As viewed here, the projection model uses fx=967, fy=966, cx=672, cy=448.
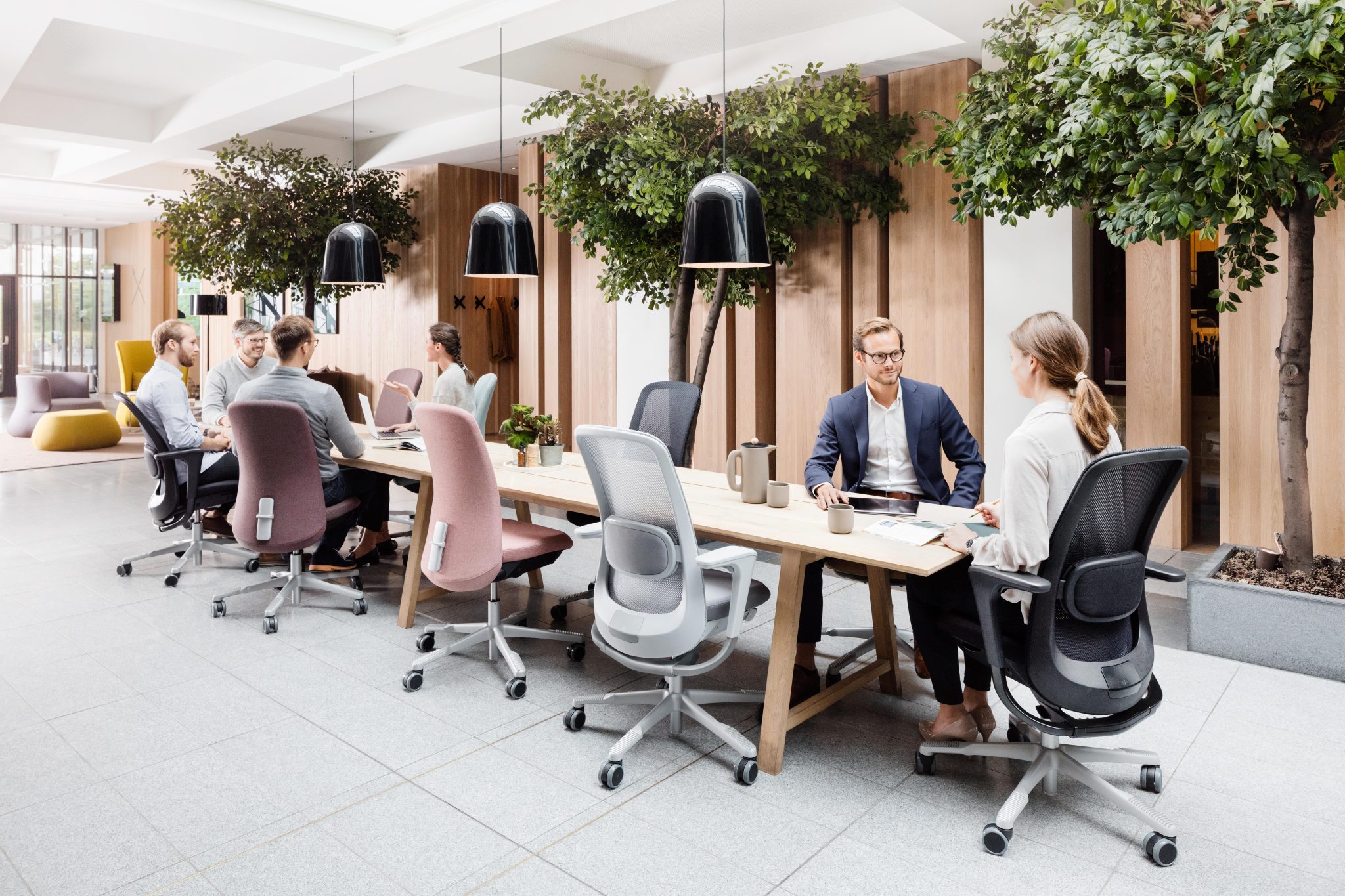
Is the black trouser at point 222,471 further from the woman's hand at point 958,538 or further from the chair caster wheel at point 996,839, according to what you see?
the chair caster wheel at point 996,839

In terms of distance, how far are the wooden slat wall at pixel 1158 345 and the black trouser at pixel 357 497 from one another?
4.16 meters

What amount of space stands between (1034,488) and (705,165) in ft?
12.0

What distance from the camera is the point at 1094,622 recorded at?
7.97 feet

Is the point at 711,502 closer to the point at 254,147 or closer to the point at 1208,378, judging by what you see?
the point at 1208,378

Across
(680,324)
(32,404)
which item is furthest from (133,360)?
(680,324)

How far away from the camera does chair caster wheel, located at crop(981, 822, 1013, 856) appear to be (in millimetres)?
2441

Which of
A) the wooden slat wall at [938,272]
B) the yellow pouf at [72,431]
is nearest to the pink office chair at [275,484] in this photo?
the wooden slat wall at [938,272]

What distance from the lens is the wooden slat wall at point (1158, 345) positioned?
534 cm

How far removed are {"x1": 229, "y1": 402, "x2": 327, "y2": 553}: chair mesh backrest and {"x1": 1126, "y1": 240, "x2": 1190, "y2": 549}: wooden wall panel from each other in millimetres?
4353

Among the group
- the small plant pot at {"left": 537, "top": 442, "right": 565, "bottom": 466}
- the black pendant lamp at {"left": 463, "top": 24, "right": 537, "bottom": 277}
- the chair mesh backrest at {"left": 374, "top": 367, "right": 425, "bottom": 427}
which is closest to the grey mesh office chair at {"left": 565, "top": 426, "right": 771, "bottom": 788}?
the small plant pot at {"left": 537, "top": 442, "right": 565, "bottom": 466}

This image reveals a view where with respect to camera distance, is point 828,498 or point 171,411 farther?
point 171,411

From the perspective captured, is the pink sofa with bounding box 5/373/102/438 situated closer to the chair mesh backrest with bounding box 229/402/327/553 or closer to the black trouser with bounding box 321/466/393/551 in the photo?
the black trouser with bounding box 321/466/393/551

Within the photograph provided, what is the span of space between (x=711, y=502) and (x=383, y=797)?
4.73 ft

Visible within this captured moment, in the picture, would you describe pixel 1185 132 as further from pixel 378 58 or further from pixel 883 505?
pixel 378 58
